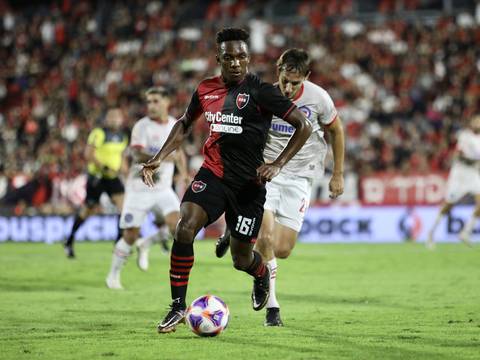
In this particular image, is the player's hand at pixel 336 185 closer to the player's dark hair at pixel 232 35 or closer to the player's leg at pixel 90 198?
the player's dark hair at pixel 232 35

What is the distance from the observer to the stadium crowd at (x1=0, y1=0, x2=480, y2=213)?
89.1 ft

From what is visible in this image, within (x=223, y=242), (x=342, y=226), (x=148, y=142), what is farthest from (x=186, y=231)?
(x=342, y=226)

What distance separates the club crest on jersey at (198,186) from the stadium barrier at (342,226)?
15051 millimetres

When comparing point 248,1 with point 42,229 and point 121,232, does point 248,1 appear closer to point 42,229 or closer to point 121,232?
point 42,229

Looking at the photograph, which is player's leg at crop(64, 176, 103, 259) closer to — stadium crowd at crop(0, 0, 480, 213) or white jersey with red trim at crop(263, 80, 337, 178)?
white jersey with red trim at crop(263, 80, 337, 178)

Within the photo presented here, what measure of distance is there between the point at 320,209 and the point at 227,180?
15.9 metres

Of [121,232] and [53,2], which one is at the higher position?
[53,2]

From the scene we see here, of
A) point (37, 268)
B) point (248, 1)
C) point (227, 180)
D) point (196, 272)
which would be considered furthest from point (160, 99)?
point (248, 1)

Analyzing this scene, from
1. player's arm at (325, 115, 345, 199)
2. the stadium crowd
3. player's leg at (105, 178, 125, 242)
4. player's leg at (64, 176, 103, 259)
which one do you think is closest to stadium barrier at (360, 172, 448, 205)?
the stadium crowd

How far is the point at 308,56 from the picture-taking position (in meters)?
9.02

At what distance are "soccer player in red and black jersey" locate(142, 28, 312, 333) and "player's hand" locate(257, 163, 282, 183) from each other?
0.02 m

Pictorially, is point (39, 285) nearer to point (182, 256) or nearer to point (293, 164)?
point (293, 164)

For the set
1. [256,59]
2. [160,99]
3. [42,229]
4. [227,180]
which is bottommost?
[42,229]

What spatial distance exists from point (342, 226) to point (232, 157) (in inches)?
638
